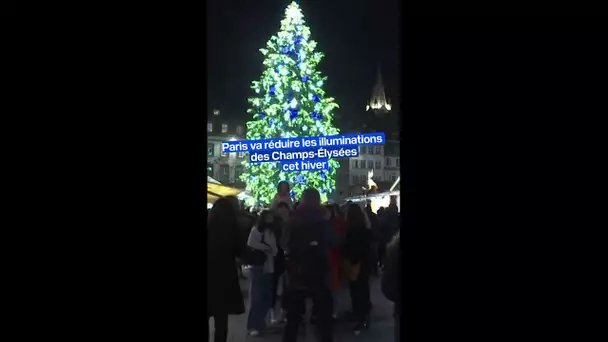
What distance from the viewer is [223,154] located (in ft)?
12.1

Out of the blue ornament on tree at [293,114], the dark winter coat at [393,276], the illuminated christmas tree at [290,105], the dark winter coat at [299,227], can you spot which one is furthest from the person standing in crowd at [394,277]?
the blue ornament on tree at [293,114]

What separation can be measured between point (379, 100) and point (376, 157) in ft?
1.24

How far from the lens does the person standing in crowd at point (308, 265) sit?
12.6 feet

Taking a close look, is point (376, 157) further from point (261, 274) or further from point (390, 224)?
point (261, 274)

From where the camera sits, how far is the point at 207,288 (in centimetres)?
373

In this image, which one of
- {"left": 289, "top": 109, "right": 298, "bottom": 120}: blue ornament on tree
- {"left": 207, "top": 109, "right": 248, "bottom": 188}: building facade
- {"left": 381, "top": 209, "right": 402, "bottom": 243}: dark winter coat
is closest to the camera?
{"left": 207, "top": 109, "right": 248, "bottom": 188}: building facade

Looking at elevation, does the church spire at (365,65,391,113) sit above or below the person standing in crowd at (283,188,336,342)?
above

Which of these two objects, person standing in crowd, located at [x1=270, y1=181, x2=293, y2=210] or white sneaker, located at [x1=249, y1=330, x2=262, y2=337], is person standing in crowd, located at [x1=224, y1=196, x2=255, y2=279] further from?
white sneaker, located at [x1=249, y1=330, x2=262, y2=337]

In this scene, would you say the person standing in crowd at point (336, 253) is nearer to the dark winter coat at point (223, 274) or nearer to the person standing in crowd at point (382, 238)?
the person standing in crowd at point (382, 238)

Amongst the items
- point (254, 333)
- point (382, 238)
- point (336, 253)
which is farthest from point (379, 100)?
point (254, 333)

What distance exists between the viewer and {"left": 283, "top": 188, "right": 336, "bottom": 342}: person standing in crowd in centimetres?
384

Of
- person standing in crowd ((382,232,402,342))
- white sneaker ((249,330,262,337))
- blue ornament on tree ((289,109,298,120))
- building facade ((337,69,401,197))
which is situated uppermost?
blue ornament on tree ((289,109,298,120))

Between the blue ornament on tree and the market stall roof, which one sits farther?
the blue ornament on tree

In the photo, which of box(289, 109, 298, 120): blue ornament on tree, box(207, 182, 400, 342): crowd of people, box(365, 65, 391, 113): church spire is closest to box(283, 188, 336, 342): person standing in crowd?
box(207, 182, 400, 342): crowd of people
